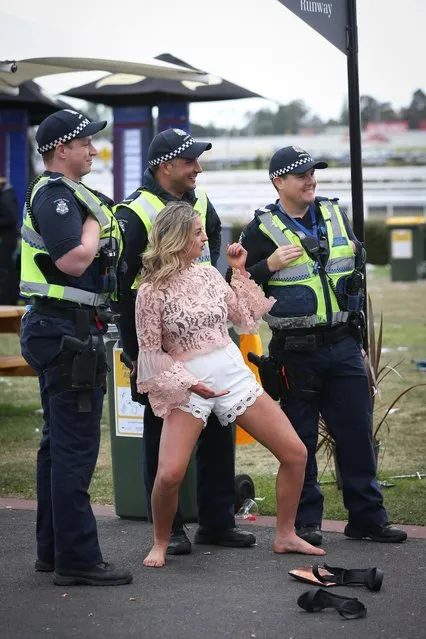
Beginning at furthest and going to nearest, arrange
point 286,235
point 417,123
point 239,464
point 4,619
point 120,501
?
point 417,123 < point 239,464 < point 120,501 < point 286,235 < point 4,619

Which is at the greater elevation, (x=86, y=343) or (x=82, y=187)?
(x=82, y=187)

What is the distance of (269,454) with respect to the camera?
909 centimetres

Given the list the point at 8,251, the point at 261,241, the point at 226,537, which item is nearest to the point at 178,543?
the point at 226,537

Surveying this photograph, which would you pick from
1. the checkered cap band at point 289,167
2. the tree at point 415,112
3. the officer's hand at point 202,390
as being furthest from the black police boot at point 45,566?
the tree at point 415,112

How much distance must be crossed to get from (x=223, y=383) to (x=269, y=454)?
3.42m

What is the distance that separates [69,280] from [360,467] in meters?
1.82

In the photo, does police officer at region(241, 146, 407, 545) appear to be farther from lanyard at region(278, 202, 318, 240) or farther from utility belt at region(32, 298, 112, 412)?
utility belt at region(32, 298, 112, 412)

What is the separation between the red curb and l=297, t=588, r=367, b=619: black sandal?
145cm

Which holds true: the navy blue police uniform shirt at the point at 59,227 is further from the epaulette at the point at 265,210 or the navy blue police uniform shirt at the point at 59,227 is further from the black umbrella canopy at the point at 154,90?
the black umbrella canopy at the point at 154,90

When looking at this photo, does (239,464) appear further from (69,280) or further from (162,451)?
(69,280)

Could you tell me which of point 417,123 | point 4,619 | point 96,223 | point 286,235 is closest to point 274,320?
point 286,235

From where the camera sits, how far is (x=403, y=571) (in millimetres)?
5703

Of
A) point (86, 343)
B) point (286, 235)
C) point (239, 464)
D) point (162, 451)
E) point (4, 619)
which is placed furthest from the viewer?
point (239, 464)

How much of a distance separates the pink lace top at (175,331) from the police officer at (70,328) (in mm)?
220
